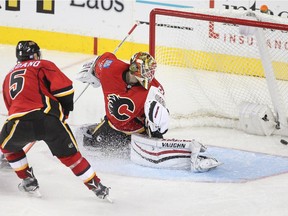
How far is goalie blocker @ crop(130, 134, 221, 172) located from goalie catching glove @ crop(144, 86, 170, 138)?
9 centimetres

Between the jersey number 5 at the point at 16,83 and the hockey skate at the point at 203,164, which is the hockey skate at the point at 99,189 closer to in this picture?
the jersey number 5 at the point at 16,83

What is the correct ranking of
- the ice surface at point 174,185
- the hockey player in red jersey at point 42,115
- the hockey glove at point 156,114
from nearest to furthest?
the hockey player in red jersey at point 42,115 → the ice surface at point 174,185 → the hockey glove at point 156,114

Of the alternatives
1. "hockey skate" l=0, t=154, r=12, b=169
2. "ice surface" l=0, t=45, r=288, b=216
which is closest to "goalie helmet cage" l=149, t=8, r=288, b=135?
"ice surface" l=0, t=45, r=288, b=216

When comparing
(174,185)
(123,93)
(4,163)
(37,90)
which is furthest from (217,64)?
(37,90)

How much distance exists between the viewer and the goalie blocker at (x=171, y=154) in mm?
5246

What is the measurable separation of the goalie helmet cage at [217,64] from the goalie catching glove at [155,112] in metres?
0.90

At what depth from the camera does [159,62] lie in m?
6.42

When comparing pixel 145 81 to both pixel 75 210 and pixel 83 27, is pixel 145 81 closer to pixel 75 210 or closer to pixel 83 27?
pixel 75 210

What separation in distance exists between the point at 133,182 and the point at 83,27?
128 inches

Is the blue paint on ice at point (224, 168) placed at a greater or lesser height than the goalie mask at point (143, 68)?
lesser

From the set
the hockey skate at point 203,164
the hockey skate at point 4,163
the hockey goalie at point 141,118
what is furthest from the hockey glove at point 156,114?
the hockey skate at point 4,163

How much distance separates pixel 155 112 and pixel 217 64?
1.63 meters

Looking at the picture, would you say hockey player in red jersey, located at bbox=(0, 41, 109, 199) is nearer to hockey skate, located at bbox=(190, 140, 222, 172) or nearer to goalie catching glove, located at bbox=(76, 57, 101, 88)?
hockey skate, located at bbox=(190, 140, 222, 172)

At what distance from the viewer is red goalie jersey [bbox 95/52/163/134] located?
17.4 feet
